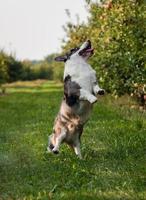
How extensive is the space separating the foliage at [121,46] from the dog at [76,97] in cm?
558

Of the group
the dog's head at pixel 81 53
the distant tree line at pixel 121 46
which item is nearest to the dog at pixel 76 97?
the dog's head at pixel 81 53

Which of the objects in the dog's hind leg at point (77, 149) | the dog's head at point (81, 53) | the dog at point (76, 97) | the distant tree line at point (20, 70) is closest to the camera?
the dog at point (76, 97)

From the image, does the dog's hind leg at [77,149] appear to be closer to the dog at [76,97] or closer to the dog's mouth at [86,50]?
the dog at [76,97]

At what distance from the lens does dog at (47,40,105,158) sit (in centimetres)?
994

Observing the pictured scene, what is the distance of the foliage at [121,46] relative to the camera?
1692 cm

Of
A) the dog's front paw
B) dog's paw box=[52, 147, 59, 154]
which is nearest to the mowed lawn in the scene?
dog's paw box=[52, 147, 59, 154]

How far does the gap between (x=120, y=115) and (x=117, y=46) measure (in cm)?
221

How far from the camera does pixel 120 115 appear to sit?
795 inches

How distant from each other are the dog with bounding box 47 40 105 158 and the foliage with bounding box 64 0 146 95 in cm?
558

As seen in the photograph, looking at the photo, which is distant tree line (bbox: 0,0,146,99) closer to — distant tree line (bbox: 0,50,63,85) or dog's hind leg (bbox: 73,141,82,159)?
dog's hind leg (bbox: 73,141,82,159)

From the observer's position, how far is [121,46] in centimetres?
2006

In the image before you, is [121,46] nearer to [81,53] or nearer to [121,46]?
[121,46]

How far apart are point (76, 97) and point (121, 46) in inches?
405

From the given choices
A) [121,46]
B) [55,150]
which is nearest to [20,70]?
[121,46]
